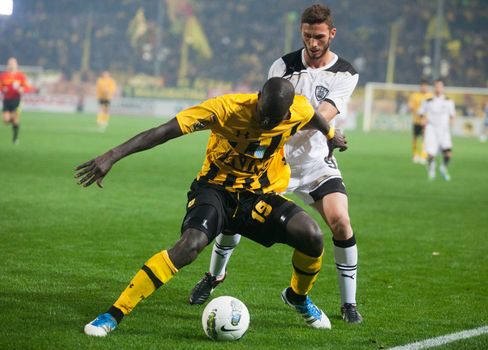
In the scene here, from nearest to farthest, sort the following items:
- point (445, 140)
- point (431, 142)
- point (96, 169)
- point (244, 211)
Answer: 1. point (96, 169)
2. point (244, 211)
3. point (431, 142)
4. point (445, 140)

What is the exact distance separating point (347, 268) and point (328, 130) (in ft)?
3.29

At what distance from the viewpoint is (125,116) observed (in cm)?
4653

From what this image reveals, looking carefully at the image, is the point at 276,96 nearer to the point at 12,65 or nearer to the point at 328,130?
the point at 328,130

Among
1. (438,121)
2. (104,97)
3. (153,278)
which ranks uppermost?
(153,278)

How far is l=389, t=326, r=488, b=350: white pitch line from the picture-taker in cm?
552

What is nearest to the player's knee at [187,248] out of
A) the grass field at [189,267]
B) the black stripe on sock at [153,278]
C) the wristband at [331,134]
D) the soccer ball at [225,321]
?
the black stripe on sock at [153,278]

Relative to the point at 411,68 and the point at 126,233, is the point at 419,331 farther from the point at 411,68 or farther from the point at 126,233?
the point at 411,68

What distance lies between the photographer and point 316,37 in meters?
6.48

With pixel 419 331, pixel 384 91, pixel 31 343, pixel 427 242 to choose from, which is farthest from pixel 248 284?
pixel 384 91

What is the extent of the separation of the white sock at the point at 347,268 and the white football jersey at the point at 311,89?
2.26ft

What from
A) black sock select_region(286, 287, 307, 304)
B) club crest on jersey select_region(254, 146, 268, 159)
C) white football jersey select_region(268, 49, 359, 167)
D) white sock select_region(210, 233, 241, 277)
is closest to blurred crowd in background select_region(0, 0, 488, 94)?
white sock select_region(210, 233, 241, 277)

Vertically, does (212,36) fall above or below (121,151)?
below

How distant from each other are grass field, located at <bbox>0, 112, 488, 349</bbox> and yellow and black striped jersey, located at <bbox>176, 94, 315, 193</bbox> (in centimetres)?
98

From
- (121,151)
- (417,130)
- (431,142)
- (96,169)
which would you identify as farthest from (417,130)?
(96,169)
